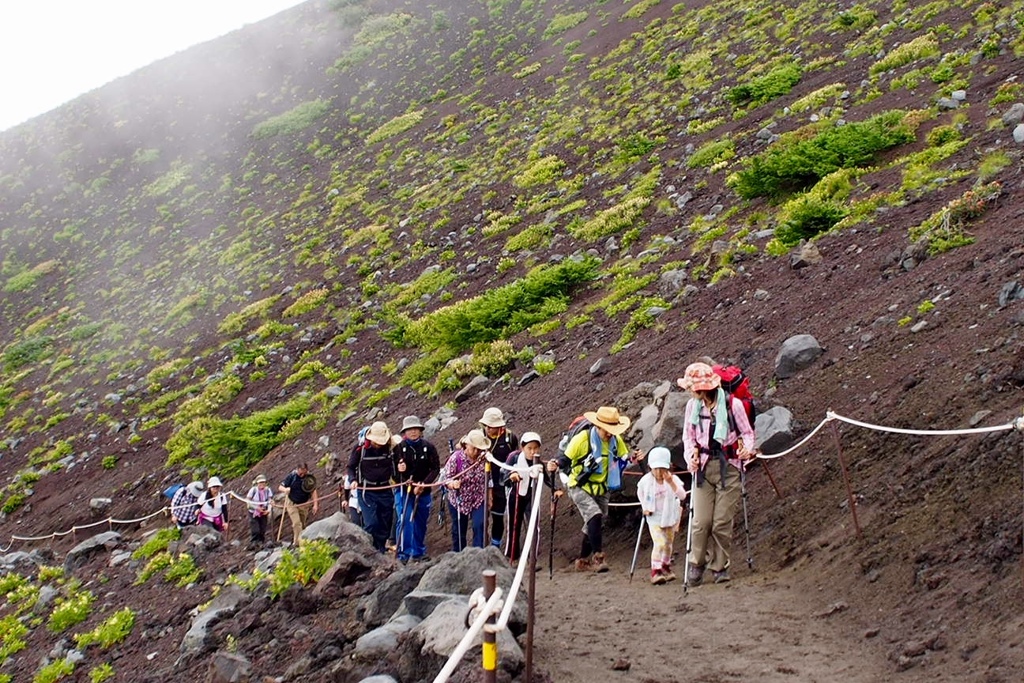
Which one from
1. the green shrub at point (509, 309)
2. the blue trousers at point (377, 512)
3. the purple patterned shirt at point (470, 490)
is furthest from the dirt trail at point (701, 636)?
the green shrub at point (509, 309)

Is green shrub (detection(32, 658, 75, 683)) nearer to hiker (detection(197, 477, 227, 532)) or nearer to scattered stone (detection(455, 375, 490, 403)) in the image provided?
hiker (detection(197, 477, 227, 532))

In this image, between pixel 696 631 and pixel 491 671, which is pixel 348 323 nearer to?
pixel 696 631

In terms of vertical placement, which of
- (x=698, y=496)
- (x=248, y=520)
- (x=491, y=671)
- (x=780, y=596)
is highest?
(x=491, y=671)

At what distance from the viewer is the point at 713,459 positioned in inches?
341

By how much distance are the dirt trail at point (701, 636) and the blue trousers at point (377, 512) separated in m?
3.30

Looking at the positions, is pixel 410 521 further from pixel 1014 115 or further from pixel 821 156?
pixel 1014 115

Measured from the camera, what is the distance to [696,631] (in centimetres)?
726

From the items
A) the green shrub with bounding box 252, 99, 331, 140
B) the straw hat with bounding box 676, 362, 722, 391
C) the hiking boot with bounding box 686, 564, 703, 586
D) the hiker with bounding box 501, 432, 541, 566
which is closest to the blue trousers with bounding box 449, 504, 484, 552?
the hiker with bounding box 501, 432, 541, 566

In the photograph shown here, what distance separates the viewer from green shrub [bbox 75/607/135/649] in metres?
10.8

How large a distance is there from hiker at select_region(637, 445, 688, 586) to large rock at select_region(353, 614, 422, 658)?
3.12m

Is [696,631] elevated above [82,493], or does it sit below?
above

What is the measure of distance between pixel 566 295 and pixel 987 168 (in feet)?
28.4

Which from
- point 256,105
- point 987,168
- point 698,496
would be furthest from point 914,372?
point 256,105

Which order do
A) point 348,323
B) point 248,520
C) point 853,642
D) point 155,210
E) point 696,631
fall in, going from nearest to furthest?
1. point 853,642
2. point 696,631
3. point 248,520
4. point 348,323
5. point 155,210
